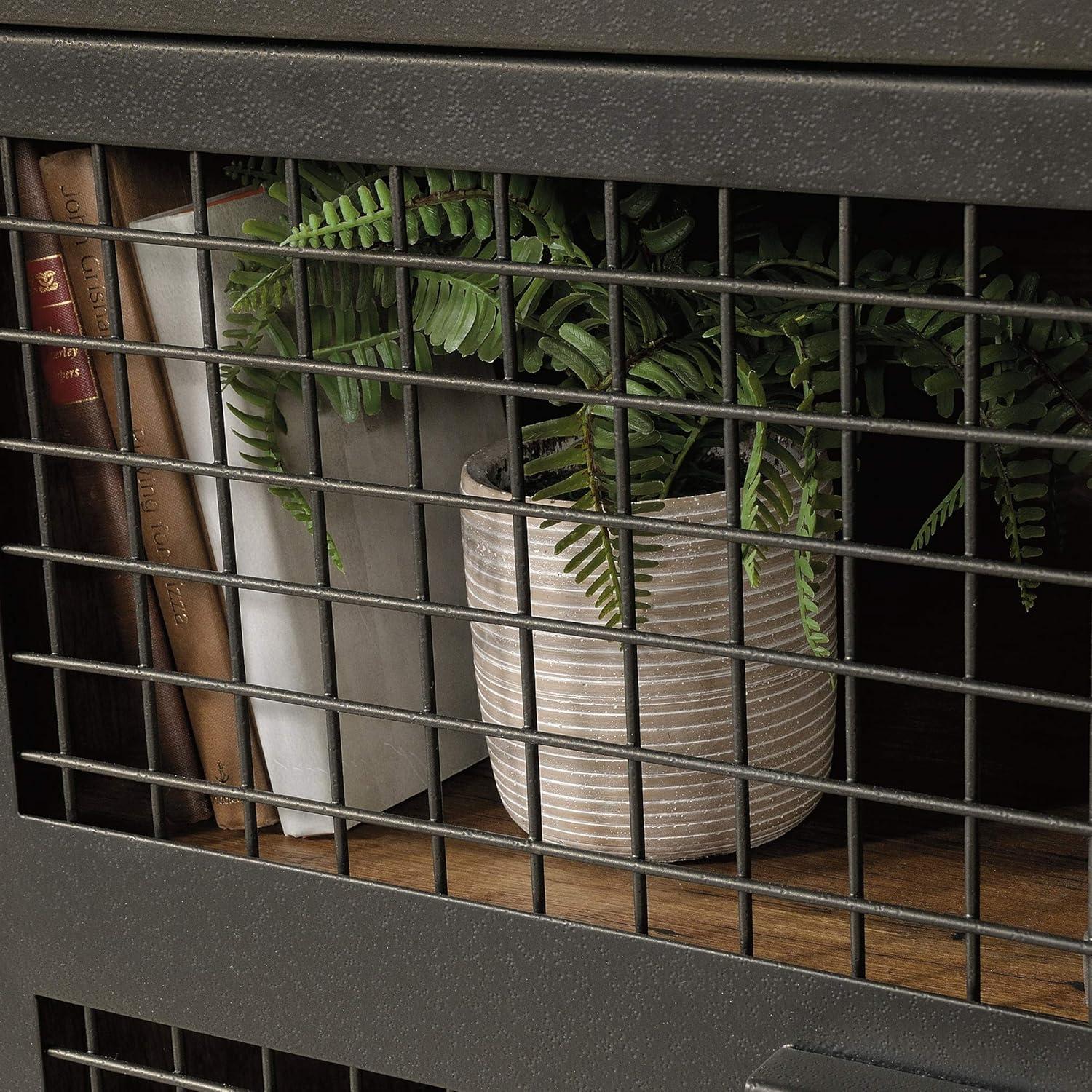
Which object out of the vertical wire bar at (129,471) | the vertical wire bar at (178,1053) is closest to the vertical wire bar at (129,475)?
the vertical wire bar at (129,471)

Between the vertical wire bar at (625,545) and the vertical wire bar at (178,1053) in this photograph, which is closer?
the vertical wire bar at (625,545)

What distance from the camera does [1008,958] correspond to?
0.64m

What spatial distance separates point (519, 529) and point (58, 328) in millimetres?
262

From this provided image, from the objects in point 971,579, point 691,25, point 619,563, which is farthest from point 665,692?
point 691,25

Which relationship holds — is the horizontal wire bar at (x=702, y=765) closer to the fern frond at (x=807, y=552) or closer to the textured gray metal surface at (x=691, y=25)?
the fern frond at (x=807, y=552)

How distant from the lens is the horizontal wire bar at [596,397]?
50 centimetres

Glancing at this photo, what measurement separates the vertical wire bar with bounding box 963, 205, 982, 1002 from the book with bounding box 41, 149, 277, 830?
350 mm

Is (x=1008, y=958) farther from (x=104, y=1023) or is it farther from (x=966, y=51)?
(x=104, y=1023)

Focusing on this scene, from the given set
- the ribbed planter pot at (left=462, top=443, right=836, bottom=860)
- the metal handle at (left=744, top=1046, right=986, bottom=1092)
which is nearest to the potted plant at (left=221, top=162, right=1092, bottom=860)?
the ribbed planter pot at (left=462, top=443, right=836, bottom=860)

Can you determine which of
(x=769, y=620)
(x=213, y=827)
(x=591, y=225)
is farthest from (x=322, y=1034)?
(x=591, y=225)

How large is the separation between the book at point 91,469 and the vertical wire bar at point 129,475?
16 millimetres

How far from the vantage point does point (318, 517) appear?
646mm

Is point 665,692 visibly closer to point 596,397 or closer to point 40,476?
point 596,397

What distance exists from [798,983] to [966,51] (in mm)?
344
